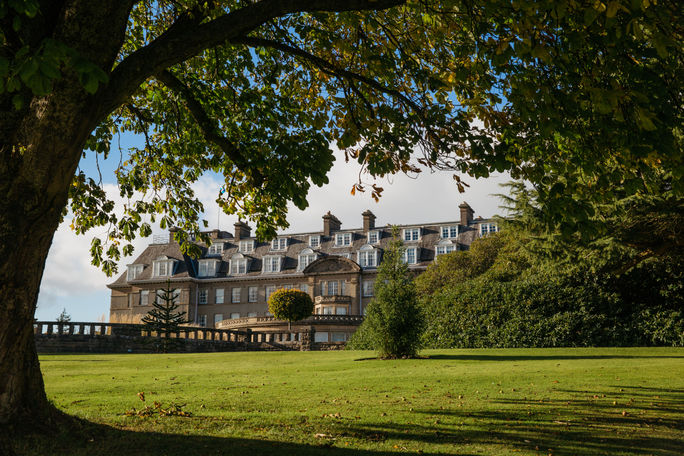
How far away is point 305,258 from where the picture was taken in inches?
2408

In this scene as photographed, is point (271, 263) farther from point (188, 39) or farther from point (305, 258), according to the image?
point (188, 39)

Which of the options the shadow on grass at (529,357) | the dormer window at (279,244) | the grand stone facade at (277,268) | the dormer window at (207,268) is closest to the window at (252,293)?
the grand stone facade at (277,268)

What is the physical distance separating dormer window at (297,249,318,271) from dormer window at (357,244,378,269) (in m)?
5.25

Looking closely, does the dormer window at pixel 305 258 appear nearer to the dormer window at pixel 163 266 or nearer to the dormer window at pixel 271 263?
the dormer window at pixel 271 263

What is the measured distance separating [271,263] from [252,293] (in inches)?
155

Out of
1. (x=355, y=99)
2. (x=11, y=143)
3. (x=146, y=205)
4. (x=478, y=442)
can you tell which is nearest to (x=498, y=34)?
(x=355, y=99)

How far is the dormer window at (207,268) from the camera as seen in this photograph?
2498 inches

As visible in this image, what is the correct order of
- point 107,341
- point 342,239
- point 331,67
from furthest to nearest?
point 342,239, point 107,341, point 331,67

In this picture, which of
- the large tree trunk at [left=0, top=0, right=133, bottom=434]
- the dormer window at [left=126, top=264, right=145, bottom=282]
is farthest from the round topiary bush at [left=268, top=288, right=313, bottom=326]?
the large tree trunk at [left=0, top=0, right=133, bottom=434]

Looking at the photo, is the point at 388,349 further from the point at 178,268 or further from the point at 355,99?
the point at 178,268

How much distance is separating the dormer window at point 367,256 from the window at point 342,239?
2.71 meters

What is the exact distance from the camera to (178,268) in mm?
63094

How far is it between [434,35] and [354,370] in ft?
29.6

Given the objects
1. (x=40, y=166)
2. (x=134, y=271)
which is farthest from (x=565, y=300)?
(x=134, y=271)
